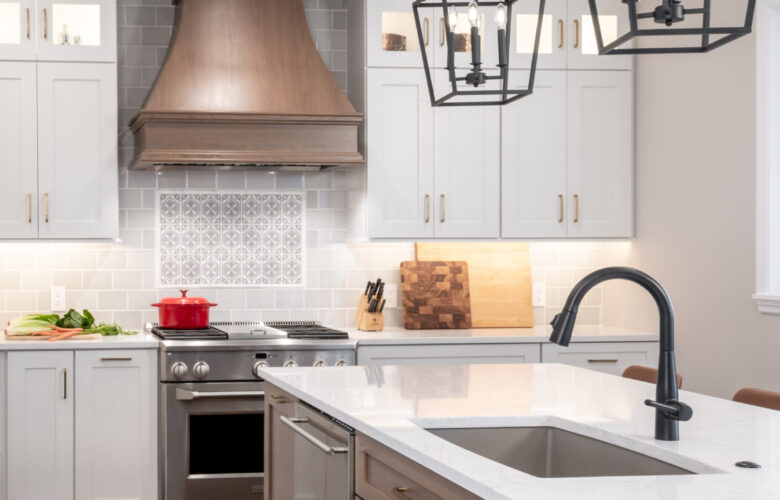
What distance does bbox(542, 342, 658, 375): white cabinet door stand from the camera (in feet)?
Result: 15.4

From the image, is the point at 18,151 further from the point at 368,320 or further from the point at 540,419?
the point at 540,419

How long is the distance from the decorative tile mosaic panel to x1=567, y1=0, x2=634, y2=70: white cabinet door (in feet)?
5.27

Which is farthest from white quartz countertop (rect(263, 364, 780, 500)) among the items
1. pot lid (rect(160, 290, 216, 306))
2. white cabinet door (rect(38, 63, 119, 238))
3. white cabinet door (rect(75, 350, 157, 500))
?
white cabinet door (rect(38, 63, 119, 238))

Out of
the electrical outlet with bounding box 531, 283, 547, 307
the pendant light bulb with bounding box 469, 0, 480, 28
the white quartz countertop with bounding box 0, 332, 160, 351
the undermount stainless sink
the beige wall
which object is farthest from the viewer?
the electrical outlet with bounding box 531, 283, 547, 307

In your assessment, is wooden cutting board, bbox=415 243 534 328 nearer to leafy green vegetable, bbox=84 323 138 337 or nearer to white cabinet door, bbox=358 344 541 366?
white cabinet door, bbox=358 344 541 366

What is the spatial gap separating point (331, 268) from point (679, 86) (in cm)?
198

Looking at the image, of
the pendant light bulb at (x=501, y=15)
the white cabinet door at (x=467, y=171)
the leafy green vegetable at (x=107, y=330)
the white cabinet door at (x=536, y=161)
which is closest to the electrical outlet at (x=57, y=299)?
the leafy green vegetable at (x=107, y=330)

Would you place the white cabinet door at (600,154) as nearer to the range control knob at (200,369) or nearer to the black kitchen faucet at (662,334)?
the range control knob at (200,369)

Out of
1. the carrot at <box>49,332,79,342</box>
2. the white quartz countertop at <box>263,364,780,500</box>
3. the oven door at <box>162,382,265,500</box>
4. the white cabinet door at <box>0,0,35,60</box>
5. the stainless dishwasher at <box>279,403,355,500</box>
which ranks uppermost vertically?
the white cabinet door at <box>0,0,35,60</box>

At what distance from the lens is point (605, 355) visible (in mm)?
4730

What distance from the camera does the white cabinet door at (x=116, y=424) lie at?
4406mm

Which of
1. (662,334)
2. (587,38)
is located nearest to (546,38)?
(587,38)

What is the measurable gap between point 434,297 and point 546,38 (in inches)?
56.8

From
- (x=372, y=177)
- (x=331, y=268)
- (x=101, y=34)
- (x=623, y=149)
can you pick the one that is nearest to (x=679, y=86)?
A: (x=623, y=149)
